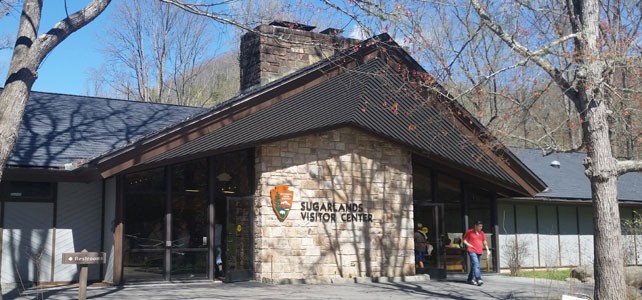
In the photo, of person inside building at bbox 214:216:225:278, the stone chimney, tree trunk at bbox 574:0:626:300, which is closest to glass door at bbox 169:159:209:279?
person inside building at bbox 214:216:225:278

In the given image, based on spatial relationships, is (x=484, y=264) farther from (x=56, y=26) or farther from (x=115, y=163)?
(x=56, y=26)

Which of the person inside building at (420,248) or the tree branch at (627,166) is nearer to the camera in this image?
the tree branch at (627,166)

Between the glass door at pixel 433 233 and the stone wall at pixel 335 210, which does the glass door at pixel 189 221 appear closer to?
the stone wall at pixel 335 210

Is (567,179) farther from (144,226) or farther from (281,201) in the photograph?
(144,226)

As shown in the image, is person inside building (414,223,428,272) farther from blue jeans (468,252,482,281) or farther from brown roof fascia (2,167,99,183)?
brown roof fascia (2,167,99,183)

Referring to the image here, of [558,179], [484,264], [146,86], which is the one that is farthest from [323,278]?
[146,86]

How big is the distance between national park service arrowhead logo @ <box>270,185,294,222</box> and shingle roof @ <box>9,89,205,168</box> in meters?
2.85

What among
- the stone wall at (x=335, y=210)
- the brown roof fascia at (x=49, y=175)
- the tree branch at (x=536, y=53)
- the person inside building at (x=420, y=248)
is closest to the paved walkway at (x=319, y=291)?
the stone wall at (x=335, y=210)

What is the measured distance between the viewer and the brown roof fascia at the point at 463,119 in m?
16.2

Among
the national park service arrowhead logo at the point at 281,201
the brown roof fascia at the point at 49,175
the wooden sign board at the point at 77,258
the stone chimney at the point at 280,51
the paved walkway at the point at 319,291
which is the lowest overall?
the paved walkway at the point at 319,291

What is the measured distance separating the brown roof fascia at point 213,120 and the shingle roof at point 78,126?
0.40 meters

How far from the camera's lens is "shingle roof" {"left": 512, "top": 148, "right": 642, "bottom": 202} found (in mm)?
22781

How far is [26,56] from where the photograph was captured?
9.73m

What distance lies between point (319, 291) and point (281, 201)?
234cm
